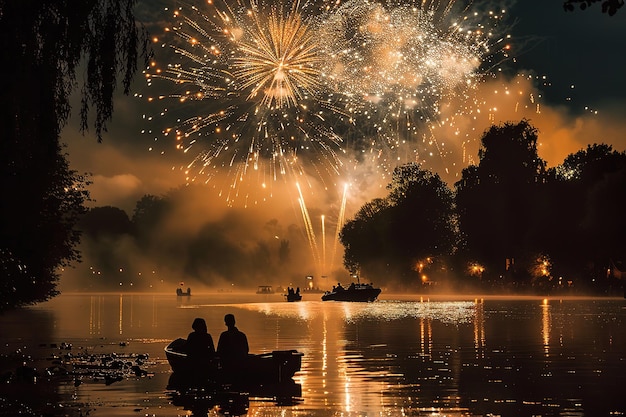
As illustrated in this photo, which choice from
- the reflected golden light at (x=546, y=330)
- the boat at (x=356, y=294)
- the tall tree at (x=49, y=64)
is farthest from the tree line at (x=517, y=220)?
the tall tree at (x=49, y=64)

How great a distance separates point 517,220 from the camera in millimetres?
136625

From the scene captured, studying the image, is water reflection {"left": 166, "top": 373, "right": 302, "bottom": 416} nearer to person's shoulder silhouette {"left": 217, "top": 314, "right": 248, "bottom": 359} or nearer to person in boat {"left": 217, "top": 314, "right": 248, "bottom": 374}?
person in boat {"left": 217, "top": 314, "right": 248, "bottom": 374}

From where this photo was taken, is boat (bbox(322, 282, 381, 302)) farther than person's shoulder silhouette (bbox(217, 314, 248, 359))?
Yes

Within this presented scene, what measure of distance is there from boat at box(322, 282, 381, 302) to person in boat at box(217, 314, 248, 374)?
107498mm

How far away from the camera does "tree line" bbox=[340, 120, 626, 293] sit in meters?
125

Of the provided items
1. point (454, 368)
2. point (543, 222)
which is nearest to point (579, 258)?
point (543, 222)

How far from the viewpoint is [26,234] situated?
53.0 meters

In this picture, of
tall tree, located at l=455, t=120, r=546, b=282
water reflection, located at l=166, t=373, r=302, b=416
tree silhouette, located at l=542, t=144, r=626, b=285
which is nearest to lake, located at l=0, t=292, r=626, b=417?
water reflection, located at l=166, t=373, r=302, b=416

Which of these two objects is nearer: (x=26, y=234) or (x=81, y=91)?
(x=81, y=91)

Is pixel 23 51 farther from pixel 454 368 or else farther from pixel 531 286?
pixel 531 286

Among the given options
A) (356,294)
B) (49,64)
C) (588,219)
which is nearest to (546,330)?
(49,64)

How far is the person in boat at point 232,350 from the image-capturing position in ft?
104

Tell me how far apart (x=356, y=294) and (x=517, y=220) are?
23.3 meters

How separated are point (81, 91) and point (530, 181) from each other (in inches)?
4731
